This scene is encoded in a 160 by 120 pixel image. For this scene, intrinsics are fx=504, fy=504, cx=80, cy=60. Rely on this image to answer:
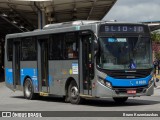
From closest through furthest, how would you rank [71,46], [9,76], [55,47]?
[71,46]
[55,47]
[9,76]

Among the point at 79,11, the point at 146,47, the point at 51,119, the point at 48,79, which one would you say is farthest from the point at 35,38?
the point at 79,11

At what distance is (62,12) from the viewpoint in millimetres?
49844

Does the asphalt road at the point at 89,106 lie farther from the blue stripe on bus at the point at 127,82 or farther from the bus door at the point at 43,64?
the bus door at the point at 43,64

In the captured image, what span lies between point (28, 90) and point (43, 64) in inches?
80.2

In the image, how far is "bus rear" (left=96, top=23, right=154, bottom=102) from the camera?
653 inches

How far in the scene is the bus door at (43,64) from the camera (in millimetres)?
19969

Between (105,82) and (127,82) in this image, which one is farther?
(127,82)

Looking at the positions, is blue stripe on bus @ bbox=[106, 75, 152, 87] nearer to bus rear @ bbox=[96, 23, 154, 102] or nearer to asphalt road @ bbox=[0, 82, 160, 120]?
bus rear @ bbox=[96, 23, 154, 102]

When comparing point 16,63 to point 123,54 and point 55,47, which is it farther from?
point 123,54

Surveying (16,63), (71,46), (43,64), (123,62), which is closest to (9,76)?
(16,63)

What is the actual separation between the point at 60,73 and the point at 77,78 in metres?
1.40

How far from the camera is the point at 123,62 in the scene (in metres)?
16.7

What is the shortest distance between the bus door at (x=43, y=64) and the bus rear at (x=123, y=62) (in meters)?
3.82

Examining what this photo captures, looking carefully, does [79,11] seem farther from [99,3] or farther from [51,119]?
[51,119]
